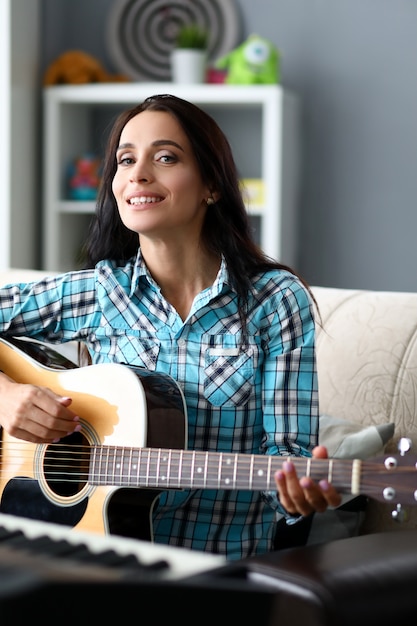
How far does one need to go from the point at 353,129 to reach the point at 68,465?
8.55 feet

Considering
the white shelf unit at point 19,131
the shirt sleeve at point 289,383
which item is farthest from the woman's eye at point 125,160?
the white shelf unit at point 19,131

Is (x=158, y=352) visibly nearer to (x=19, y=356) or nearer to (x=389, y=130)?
(x=19, y=356)

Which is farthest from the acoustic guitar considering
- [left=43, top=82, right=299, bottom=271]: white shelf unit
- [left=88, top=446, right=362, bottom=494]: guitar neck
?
[left=43, top=82, right=299, bottom=271]: white shelf unit

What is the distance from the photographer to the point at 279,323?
5.23 feet

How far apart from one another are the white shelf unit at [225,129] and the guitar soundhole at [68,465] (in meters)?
2.22

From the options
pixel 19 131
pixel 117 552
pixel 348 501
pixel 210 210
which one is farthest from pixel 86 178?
pixel 117 552

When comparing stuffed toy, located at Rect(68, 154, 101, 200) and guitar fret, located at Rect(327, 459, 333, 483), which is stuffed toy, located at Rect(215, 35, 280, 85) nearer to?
stuffed toy, located at Rect(68, 154, 101, 200)

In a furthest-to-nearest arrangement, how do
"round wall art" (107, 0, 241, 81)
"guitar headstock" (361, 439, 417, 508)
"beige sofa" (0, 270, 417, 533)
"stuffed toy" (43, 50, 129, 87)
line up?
"round wall art" (107, 0, 241, 81), "stuffed toy" (43, 50, 129, 87), "beige sofa" (0, 270, 417, 533), "guitar headstock" (361, 439, 417, 508)

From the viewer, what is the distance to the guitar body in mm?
1473

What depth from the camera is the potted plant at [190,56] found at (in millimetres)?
3736

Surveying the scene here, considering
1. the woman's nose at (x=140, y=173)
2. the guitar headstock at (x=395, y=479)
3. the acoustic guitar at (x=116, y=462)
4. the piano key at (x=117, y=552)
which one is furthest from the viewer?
the woman's nose at (x=140, y=173)

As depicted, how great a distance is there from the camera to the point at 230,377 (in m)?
1.58

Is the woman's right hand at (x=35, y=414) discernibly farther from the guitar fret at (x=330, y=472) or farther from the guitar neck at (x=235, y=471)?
the guitar fret at (x=330, y=472)

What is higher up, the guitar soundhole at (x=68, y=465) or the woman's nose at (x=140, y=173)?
the woman's nose at (x=140, y=173)
